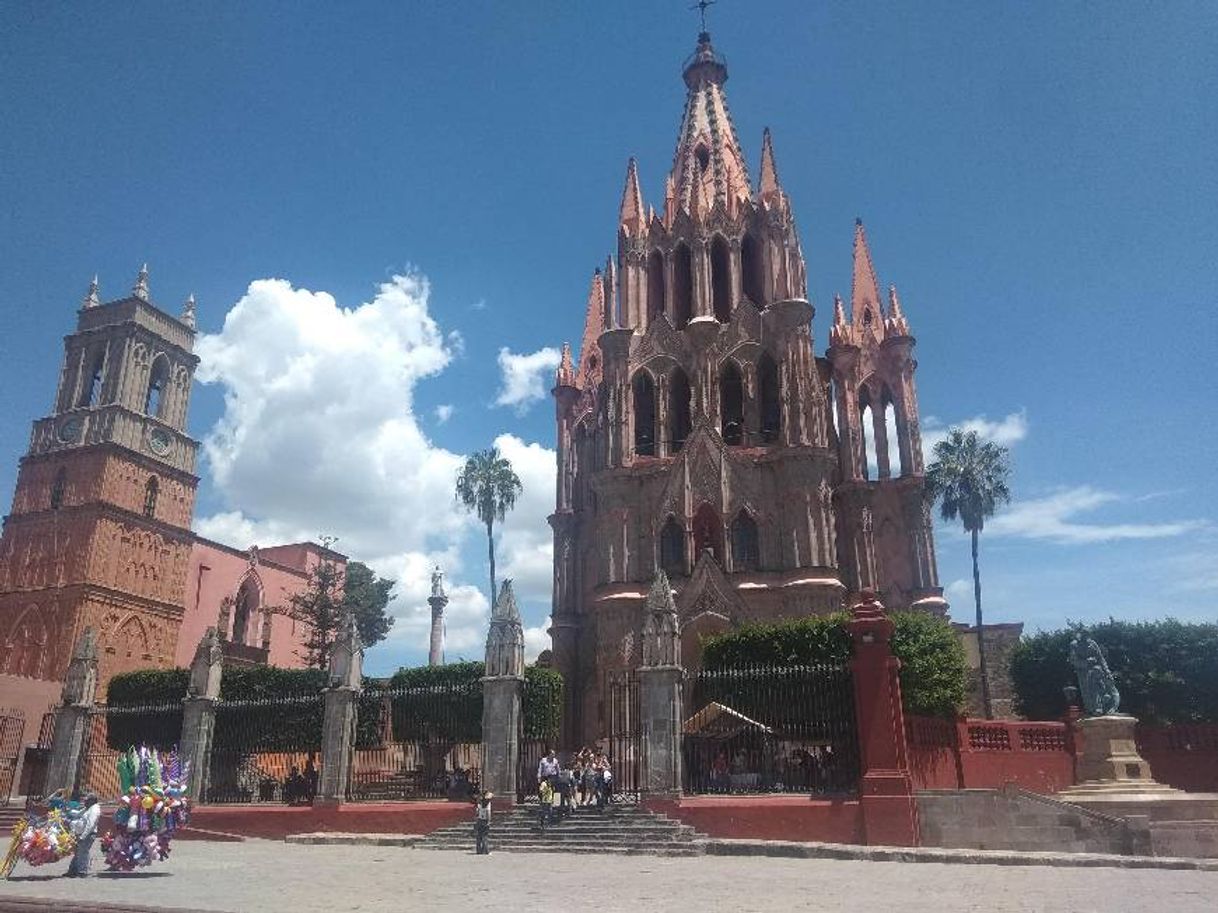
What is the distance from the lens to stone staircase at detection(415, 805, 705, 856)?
16.6 meters

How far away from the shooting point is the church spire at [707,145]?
135 feet

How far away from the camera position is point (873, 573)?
35.8 meters

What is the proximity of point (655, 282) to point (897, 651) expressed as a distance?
908 inches

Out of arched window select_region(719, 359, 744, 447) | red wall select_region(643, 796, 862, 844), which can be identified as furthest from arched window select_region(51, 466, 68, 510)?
red wall select_region(643, 796, 862, 844)

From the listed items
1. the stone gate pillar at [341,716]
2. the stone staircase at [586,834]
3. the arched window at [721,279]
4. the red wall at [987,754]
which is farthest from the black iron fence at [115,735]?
the arched window at [721,279]

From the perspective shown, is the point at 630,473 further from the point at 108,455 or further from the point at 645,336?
the point at 108,455

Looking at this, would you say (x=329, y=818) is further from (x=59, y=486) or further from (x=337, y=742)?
(x=59, y=486)

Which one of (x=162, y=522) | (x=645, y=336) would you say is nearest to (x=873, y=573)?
(x=645, y=336)

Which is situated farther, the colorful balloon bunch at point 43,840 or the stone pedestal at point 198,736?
the stone pedestal at point 198,736

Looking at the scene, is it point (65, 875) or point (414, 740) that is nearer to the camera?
point (65, 875)

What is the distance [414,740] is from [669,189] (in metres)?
29.8

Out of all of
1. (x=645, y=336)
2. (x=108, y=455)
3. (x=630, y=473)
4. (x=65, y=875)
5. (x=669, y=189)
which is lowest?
(x=65, y=875)

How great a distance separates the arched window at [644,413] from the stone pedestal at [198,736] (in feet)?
63.1

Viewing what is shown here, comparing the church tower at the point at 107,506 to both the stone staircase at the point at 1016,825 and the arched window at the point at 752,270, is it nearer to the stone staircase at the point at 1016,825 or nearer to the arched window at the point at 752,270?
the arched window at the point at 752,270
